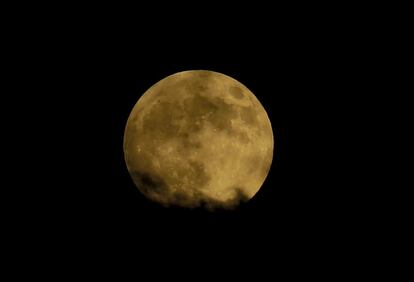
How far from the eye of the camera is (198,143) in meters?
3.85

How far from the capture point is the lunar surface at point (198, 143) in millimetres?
3891

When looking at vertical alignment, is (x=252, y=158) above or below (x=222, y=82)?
below

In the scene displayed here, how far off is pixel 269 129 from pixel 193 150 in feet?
3.87

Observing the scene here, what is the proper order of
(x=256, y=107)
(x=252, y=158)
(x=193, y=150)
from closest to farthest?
(x=193, y=150) < (x=252, y=158) < (x=256, y=107)

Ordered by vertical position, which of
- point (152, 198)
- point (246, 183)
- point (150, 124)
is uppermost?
point (150, 124)

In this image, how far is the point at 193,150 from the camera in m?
3.86

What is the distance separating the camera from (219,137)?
389cm

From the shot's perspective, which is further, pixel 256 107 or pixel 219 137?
pixel 256 107

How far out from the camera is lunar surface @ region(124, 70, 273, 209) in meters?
3.89

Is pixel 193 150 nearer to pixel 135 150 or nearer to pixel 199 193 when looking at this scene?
pixel 199 193

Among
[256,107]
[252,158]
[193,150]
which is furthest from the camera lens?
[256,107]

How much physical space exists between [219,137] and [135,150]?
1061 mm

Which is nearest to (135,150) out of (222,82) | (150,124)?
(150,124)

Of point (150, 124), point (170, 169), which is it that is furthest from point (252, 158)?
point (150, 124)
